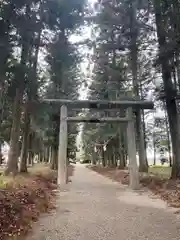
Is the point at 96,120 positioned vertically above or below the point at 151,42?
below

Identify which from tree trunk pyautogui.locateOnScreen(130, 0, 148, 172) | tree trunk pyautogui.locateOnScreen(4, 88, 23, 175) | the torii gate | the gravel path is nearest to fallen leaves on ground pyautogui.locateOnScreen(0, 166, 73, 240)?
the gravel path

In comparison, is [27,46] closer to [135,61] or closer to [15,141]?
[15,141]

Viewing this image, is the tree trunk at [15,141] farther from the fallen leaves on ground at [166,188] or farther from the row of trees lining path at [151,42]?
the fallen leaves on ground at [166,188]

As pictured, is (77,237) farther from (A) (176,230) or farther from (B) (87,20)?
(B) (87,20)

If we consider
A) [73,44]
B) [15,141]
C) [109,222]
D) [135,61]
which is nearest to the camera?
[109,222]

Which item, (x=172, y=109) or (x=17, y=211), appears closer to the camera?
(x=17, y=211)

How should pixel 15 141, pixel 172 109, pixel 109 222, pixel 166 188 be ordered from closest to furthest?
pixel 109 222, pixel 166 188, pixel 172 109, pixel 15 141

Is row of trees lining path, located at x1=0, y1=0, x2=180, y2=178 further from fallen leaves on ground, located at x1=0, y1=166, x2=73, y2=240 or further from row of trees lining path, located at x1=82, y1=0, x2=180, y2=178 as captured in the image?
fallen leaves on ground, located at x1=0, y1=166, x2=73, y2=240

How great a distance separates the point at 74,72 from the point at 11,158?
1822cm

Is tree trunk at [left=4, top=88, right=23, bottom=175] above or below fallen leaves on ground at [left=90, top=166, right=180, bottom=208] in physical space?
above

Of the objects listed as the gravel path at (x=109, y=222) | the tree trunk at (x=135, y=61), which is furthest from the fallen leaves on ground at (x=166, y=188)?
the tree trunk at (x=135, y=61)

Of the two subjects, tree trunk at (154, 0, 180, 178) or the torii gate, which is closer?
tree trunk at (154, 0, 180, 178)

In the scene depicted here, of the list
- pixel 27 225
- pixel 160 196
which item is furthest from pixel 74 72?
pixel 27 225

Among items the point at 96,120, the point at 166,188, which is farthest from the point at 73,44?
the point at 166,188
